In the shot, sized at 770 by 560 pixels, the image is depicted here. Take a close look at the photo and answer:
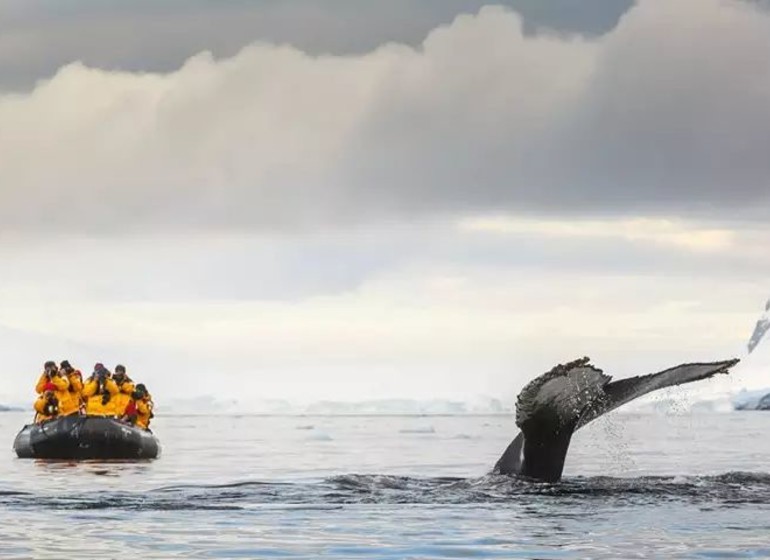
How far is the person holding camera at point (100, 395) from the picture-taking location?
3312cm

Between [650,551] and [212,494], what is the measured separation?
6798 millimetres

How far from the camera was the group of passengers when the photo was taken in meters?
33.0

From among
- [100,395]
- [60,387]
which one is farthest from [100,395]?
[60,387]

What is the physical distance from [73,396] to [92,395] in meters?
0.48

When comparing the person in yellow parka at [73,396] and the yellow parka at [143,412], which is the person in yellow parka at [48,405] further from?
the yellow parka at [143,412]

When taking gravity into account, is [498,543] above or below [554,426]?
below

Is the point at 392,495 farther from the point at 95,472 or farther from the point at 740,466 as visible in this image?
the point at 740,466

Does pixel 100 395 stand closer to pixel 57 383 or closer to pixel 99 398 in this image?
pixel 99 398

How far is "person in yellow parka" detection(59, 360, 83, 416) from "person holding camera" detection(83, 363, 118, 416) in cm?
19

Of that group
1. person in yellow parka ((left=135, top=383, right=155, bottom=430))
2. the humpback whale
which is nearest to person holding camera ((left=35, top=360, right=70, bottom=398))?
person in yellow parka ((left=135, top=383, right=155, bottom=430))

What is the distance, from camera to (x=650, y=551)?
38.5 ft

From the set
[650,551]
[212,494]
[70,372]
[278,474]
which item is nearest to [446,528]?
[650,551]

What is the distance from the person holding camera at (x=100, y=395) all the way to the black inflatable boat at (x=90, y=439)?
76 centimetres

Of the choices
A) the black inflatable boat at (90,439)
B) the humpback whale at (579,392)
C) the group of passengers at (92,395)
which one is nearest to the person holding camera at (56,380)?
the group of passengers at (92,395)
